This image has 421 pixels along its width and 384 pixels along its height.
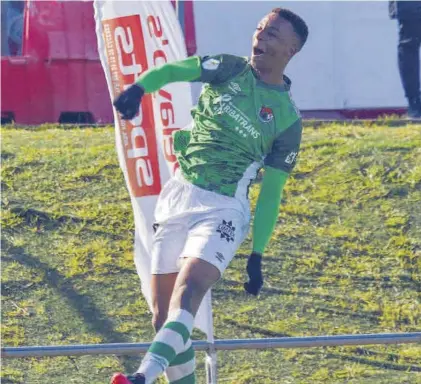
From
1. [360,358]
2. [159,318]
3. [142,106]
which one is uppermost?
[142,106]

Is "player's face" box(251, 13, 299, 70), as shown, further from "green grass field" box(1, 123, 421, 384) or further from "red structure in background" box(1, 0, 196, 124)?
"red structure in background" box(1, 0, 196, 124)

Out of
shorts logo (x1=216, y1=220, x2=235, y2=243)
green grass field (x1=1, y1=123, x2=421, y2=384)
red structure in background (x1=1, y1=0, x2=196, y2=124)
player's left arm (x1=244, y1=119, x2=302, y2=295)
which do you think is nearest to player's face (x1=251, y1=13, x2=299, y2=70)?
player's left arm (x1=244, y1=119, x2=302, y2=295)

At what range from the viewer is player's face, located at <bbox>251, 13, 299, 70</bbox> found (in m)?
5.53

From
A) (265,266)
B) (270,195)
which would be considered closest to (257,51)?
(270,195)

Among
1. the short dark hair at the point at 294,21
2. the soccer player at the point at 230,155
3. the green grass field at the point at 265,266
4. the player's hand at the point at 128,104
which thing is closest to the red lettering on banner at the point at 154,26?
the soccer player at the point at 230,155

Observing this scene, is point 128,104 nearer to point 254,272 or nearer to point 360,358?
point 254,272

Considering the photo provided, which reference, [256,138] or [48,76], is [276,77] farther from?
[48,76]

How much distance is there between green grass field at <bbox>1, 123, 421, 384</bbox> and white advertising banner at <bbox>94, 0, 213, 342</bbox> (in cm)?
77

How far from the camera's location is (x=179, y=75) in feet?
17.7

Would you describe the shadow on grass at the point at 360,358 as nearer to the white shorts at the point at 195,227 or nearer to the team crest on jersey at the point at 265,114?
the white shorts at the point at 195,227

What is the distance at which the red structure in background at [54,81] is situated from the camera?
10.4 m

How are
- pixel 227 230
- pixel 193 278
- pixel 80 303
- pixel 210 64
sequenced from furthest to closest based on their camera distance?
pixel 80 303, pixel 210 64, pixel 227 230, pixel 193 278

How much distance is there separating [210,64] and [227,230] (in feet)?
2.58

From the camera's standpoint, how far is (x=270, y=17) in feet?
18.3
